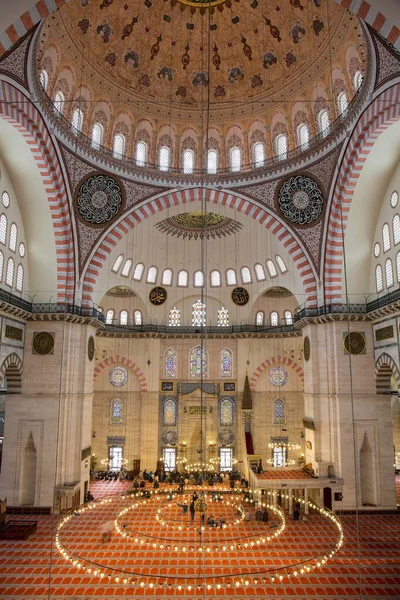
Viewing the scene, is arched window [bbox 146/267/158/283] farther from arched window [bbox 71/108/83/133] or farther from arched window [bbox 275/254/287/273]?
arched window [bbox 71/108/83/133]

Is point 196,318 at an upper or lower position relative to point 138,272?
lower

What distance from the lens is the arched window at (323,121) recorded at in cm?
1498

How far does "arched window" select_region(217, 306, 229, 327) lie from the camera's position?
22.5m

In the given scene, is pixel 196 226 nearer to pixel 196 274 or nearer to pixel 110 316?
pixel 196 274

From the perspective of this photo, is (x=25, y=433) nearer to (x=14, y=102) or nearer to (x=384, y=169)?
(x=14, y=102)

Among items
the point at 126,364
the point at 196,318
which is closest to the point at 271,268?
the point at 196,318

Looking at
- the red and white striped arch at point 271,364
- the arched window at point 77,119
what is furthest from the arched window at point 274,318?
the arched window at point 77,119

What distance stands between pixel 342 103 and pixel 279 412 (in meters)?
14.3

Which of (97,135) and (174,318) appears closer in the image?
(97,135)

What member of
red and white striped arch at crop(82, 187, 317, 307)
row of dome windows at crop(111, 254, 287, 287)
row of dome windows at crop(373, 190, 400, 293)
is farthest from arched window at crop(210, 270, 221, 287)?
row of dome windows at crop(373, 190, 400, 293)

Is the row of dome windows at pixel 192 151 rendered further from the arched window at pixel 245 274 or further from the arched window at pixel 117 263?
the arched window at pixel 245 274

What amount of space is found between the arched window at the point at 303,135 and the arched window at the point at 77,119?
7818 mm

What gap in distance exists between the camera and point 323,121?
15.2 m

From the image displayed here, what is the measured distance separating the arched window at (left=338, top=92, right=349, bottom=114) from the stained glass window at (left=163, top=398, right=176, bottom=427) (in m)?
14.9
